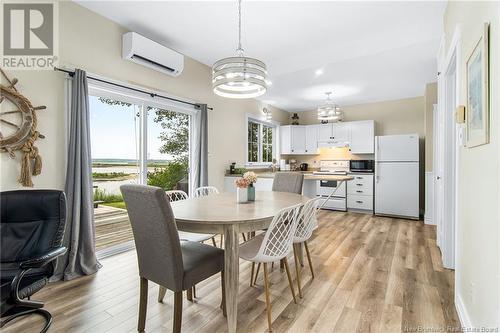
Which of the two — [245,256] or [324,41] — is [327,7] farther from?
[245,256]

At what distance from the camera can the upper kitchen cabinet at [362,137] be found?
5.82 metres

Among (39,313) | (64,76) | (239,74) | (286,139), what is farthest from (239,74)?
(286,139)

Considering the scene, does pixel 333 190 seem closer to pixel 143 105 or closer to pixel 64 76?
pixel 143 105

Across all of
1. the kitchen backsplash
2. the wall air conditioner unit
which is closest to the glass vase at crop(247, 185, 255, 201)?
the wall air conditioner unit

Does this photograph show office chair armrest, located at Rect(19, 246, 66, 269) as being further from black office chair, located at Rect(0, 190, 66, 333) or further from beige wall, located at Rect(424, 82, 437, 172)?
beige wall, located at Rect(424, 82, 437, 172)

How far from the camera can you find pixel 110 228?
3793 mm

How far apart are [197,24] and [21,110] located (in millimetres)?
1935

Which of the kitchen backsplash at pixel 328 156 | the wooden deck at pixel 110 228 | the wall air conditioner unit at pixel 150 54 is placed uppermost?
the wall air conditioner unit at pixel 150 54

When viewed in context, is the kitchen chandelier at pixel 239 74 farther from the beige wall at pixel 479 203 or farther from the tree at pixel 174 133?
the tree at pixel 174 133

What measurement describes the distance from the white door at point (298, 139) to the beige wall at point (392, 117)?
550mm

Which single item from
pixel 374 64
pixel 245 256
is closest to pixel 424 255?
pixel 245 256

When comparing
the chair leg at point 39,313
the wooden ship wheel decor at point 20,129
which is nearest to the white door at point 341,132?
the wooden ship wheel decor at point 20,129

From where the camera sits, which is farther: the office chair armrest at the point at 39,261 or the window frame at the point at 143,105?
the window frame at the point at 143,105

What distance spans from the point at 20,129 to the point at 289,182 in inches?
110
